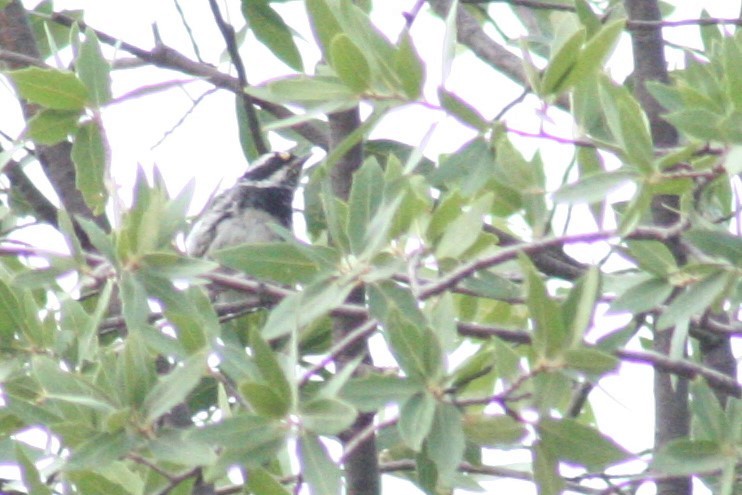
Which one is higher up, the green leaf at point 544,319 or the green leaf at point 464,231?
the green leaf at point 464,231

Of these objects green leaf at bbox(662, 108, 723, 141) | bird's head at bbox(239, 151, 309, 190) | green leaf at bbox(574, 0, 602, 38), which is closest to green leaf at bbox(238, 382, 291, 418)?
green leaf at bbox(662, 108, 723, 141)

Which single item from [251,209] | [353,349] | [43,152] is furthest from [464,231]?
[251,209]

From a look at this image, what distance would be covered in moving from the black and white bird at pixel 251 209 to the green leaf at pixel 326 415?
10.7ft

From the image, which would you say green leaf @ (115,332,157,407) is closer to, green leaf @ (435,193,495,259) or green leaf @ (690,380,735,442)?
green leaf @ (435,193,495,259)

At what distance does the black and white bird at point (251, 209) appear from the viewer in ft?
18.1

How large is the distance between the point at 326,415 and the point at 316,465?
13cm

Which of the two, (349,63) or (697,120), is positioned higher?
(349,63)

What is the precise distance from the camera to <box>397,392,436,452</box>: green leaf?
2.04m

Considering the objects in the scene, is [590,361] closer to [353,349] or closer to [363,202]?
[363,202]

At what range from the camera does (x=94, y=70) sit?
113 inches

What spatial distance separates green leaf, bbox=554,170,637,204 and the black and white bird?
318 centimetres

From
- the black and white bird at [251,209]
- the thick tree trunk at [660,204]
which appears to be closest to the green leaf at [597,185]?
the thick tree trunk at [660,204]

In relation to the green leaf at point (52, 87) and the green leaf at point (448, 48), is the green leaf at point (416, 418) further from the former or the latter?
the green leaf at point (52, 87)

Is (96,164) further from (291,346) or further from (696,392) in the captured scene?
(696,392)
